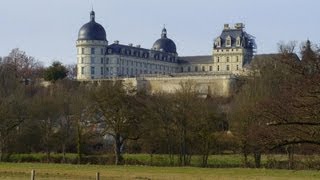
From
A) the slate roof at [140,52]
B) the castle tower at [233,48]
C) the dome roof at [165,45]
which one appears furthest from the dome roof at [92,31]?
A: the castle tower at [233,48]

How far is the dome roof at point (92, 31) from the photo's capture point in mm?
157125

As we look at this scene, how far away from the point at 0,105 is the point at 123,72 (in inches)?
4447

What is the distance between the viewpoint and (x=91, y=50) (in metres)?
159

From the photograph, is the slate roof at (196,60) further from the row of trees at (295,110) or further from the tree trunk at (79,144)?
the row of trees at (295,110)

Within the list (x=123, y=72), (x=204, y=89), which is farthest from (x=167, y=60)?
(x=204, y=89)

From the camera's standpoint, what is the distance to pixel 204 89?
11662 cm

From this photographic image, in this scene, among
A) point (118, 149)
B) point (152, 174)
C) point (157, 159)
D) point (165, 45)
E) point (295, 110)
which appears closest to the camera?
point (295, 110)

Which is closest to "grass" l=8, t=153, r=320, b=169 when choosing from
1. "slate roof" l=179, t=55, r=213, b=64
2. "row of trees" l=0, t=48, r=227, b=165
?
"row of trees" l=0, t=48, r=227, b=165

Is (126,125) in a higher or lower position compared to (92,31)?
lower

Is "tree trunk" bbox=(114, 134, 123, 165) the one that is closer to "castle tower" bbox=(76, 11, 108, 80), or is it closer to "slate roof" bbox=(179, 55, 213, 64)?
"castle tower" bbox=(76, 11, 108, 80)

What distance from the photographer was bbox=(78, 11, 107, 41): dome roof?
157 m

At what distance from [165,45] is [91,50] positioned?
2699 cm

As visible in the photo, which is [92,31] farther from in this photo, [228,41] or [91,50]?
[228,41]

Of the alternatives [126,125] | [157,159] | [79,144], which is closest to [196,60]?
[79,144]
